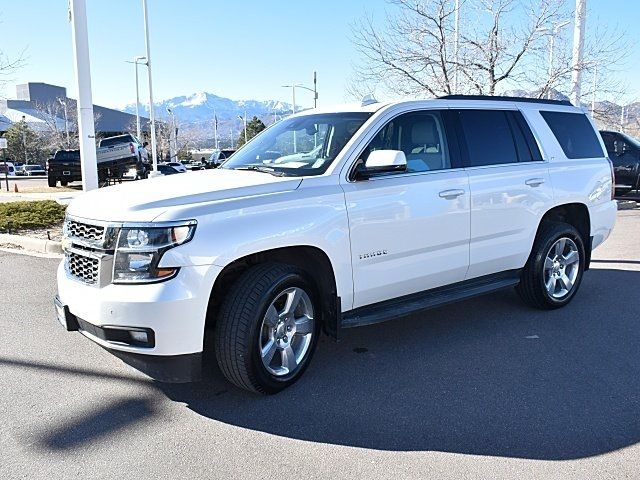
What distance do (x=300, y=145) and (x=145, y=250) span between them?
1844mm

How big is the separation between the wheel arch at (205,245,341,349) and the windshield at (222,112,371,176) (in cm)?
59

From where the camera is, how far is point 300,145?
464 cm

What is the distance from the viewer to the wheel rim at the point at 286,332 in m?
3.74

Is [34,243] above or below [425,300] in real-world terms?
above

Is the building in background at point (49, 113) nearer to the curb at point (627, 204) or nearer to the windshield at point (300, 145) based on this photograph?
the curb at point (627, 204)

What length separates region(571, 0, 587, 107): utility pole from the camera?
46.2 ft

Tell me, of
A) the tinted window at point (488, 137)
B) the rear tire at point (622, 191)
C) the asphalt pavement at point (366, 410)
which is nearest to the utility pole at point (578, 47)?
the rear tire at point (622, 191)

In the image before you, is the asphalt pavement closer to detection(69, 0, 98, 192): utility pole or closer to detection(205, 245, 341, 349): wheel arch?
detection(205, 245, 341, 349): wheel arch

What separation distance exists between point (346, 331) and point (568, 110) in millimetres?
3374

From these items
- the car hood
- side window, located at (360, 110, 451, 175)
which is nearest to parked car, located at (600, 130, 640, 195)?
side window, located at (360, 110, 451, 175)

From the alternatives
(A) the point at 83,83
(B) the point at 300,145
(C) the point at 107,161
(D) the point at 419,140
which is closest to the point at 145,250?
(B) the point at 300,145

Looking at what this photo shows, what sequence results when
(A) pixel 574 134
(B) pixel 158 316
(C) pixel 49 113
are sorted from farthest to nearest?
1. (C) pixel 49 113
2. (A) pixel 574 134
3. (B) pixel 158 316

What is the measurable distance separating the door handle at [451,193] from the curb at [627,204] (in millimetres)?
11841

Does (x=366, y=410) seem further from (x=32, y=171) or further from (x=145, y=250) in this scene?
(x=32, y=171)
